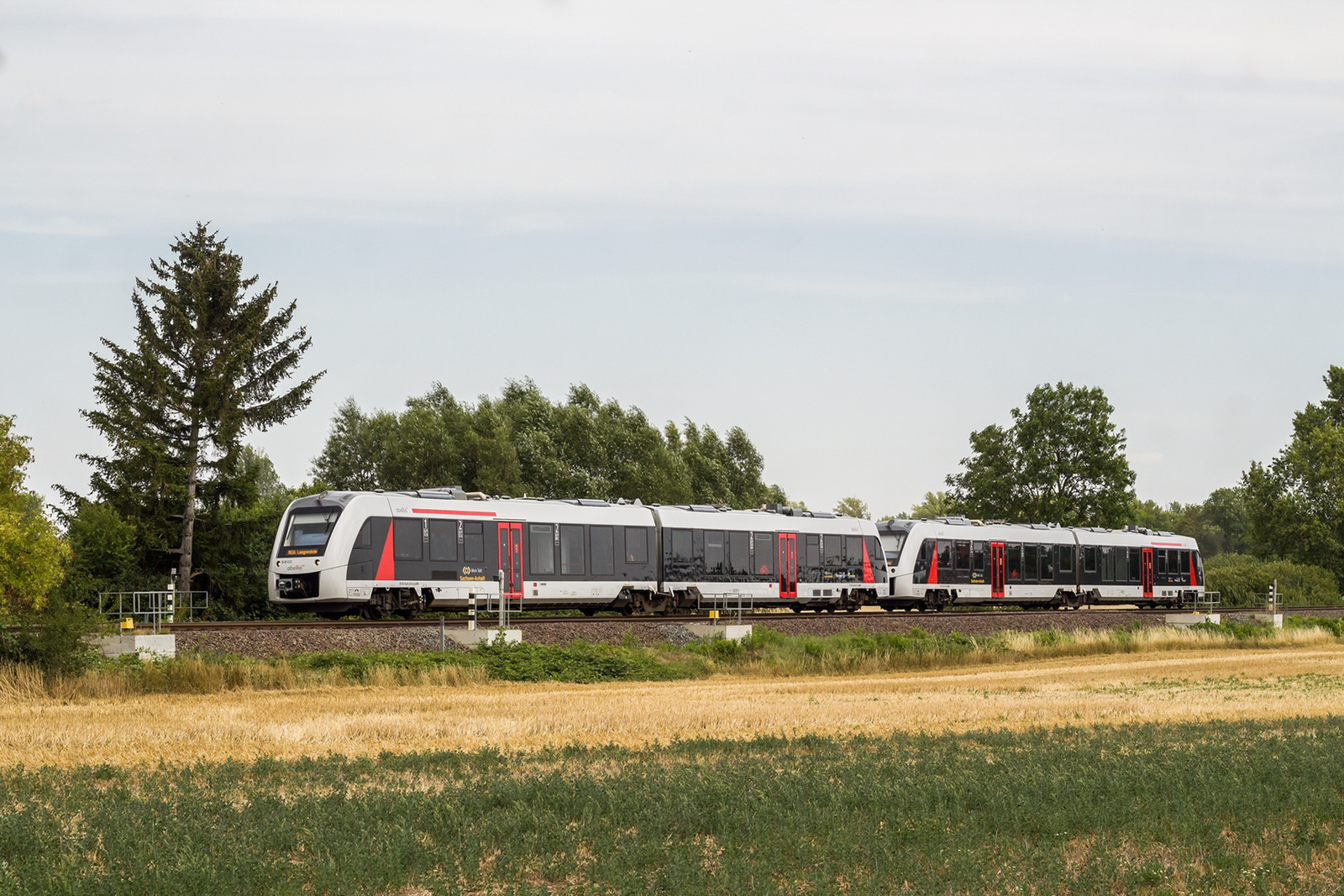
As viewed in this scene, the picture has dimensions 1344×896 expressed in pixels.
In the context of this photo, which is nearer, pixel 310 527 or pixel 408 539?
pixel 310 527

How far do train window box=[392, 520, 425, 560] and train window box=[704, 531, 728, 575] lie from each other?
1003 cm

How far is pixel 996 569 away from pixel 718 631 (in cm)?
1949

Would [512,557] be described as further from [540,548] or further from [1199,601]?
[1199,601]

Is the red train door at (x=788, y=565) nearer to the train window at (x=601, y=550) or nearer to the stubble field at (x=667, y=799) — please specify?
the train window at (x=601, y=550)

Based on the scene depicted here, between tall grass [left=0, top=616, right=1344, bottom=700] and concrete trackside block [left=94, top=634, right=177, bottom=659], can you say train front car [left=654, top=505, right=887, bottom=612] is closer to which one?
tall grass [left=0, top=616, right=1344, bottom=700]

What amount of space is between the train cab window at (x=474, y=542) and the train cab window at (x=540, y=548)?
1.60m

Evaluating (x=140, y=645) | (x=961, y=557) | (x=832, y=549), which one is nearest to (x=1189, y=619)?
(x=961, y=557)

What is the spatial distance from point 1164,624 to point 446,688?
2841 cm

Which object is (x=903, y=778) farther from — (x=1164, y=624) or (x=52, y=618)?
(x=1164, y=624)

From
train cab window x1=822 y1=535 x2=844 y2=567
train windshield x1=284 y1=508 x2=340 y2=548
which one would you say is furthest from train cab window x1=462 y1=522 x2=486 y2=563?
train cab window x1=822 y1=535 x2=844 y2=567

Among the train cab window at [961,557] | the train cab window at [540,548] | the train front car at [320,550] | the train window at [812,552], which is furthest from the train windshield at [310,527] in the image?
the train cab window at [961,557]

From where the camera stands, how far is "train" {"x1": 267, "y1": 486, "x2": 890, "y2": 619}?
31.0 m

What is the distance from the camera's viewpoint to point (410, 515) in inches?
1256

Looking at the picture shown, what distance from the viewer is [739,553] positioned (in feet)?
132
